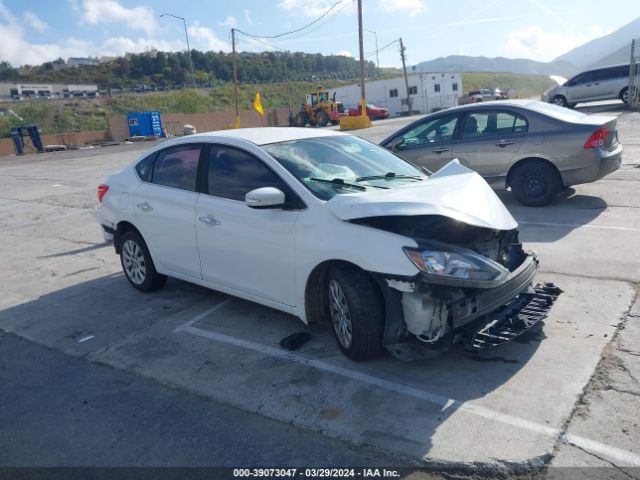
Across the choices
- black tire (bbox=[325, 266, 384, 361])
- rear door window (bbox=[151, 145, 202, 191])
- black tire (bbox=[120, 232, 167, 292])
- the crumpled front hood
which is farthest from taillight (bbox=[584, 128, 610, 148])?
black tire (bbox=[120, 232, 167, 292])

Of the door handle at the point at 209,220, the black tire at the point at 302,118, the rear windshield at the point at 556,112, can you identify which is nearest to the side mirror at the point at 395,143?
the rear windshield at the point at 556,112

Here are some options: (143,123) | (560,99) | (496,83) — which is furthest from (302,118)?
(496,83)

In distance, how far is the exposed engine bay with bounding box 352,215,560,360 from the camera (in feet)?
11.8

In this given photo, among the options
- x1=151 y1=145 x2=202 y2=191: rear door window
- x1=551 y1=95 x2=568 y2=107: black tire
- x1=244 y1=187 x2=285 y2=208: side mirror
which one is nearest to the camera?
x1=244 y1=187 x2=285 y2=208: side mirror

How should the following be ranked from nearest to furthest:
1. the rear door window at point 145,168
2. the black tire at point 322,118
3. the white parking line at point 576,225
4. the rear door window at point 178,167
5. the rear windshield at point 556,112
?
the rear door window at point 178,167 → the rear door window at point 145,168 → the white parking line at point 576,225 → the rear windshield at point 556,112 → the black tire at point 322,118

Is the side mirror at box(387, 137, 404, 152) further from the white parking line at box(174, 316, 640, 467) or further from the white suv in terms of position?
the white suv

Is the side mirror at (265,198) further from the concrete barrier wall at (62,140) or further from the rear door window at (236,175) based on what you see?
the concrete barrier wall at (62,140)

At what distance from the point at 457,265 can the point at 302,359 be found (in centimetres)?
144

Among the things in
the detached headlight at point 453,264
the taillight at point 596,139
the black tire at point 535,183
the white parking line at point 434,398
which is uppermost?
the taillight at point 596,139

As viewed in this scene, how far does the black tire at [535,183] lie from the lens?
8.08m

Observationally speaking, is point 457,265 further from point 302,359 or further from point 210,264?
point 210,264

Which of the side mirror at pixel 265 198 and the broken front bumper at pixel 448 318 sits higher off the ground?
the side mirror at pixel 265 198

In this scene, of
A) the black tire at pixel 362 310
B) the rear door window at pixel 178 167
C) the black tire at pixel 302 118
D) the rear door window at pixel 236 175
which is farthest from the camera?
the black tire at pixel 302 118

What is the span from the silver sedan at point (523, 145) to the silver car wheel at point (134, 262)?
15.3ft
